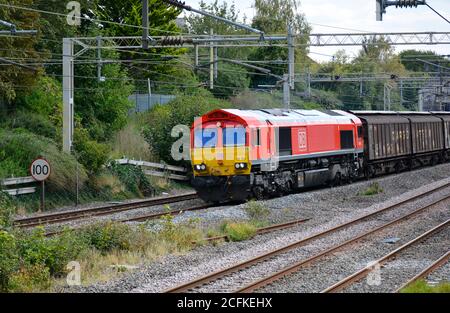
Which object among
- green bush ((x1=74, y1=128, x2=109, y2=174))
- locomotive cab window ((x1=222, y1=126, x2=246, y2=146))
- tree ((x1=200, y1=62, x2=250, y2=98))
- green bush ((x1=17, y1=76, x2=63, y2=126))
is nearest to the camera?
locomotive cab window ((x1=222, y1=126, x2=246, y2=146))

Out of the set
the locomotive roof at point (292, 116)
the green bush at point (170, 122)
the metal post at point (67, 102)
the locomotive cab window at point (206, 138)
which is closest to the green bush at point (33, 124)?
the metal post at point (67, 102)

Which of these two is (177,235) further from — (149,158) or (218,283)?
(149,158)

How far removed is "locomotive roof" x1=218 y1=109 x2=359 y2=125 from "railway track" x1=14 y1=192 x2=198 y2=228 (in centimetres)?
430

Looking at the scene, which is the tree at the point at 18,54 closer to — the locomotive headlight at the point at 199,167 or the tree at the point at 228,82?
the locomotive headlight at the point at 199,167

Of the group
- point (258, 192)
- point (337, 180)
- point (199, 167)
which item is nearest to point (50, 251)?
point (199, 167)

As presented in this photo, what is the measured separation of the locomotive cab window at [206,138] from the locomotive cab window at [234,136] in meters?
0.36

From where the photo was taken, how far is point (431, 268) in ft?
46.3

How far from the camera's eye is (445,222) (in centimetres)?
2048

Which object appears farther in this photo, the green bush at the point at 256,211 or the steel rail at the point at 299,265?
the green bush at the point at 256,211

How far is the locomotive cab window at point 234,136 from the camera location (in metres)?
25.8

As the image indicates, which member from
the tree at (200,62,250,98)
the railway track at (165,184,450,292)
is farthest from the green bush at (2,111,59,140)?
the tree at (200,62,250,98)

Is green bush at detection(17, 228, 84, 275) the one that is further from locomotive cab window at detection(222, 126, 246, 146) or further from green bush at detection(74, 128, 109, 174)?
green bush at detection(74, 128, 109, 174)

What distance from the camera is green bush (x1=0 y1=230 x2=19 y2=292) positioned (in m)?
13.0
